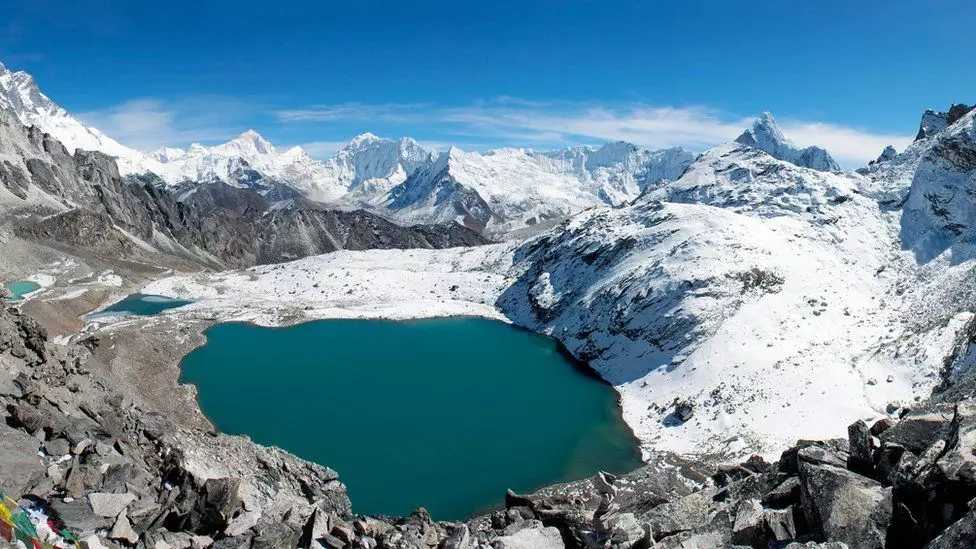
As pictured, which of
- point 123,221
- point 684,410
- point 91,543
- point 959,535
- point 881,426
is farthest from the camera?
point 123,221

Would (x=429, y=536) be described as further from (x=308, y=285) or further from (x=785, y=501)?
(x=308, y=285)

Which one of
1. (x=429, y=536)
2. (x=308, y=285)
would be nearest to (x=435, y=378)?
(x=429, y=536)

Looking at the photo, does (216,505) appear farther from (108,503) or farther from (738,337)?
(738,337)

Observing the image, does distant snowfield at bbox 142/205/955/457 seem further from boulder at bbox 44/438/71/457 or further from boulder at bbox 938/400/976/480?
boulder at bbox 44/438/71/457

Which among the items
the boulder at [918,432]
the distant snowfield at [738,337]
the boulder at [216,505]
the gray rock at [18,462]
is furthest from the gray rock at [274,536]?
the distant snowfield at [738,337]

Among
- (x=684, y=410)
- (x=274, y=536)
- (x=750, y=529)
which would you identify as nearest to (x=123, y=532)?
(x=274, y=536)

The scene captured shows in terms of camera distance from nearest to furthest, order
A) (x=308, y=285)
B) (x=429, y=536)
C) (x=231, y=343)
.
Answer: (x=429, y=536)
(x=231, y=343)
(x=308, y=285)
